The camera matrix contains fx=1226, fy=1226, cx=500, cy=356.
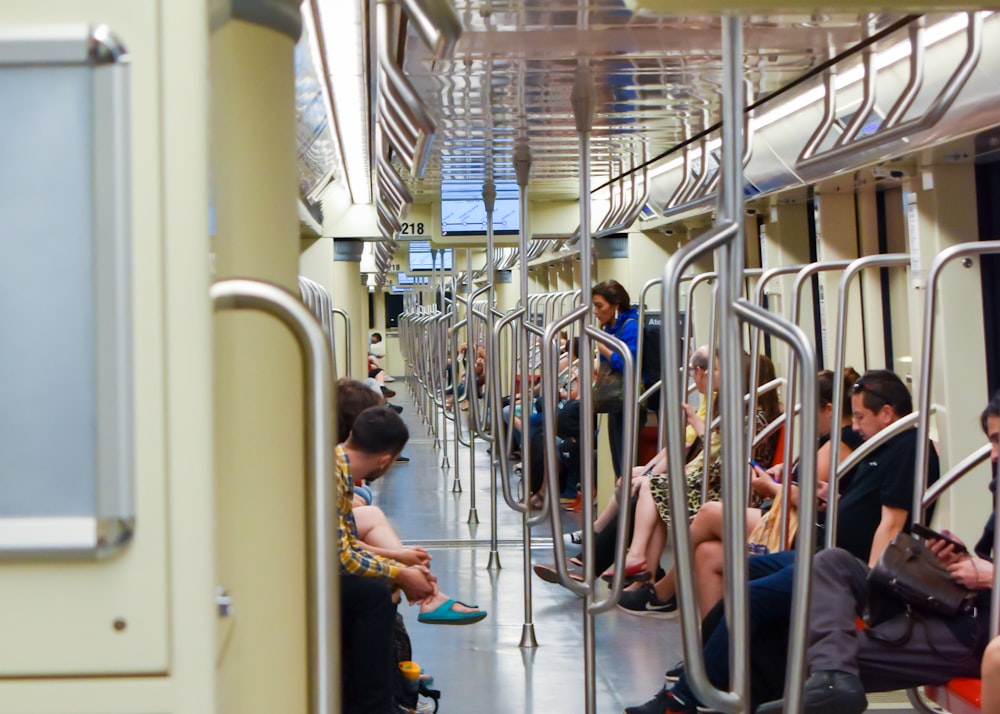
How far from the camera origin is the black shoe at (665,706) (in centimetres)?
388

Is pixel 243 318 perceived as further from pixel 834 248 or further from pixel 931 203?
pixel 834 248

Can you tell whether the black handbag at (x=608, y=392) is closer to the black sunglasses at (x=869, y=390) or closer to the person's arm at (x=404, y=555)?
the black sunglasses at (x=869, y=390)

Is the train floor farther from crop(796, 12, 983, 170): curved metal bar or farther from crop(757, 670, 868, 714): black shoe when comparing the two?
crop(796, 12, 983, 170): curved metal bar

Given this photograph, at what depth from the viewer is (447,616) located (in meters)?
4.52

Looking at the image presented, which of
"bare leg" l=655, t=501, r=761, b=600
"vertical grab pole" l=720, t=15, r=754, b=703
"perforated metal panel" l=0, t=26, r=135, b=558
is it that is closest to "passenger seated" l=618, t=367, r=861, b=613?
"bare leg" l=655, t=501, r=761, b=600

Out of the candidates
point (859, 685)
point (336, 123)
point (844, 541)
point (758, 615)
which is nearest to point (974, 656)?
point (859, 685)

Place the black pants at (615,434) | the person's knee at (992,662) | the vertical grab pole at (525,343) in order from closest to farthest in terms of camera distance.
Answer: the person's knee at (992,662) → the vertical grab pole at (525,343) → the black pants at (615,434)

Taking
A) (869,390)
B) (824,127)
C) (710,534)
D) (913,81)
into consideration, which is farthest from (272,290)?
(710,534)

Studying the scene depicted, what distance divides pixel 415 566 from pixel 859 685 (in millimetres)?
1538

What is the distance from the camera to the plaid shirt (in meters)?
Result: 3.48

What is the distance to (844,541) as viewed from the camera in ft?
13.5

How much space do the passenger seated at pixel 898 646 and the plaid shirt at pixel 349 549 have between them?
121 cm

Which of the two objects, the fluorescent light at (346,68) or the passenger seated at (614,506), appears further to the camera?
the passenger seated at (614,506)

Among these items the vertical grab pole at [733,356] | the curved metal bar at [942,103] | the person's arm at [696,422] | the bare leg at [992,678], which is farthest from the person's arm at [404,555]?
the vertical grab pole at [733,356]
